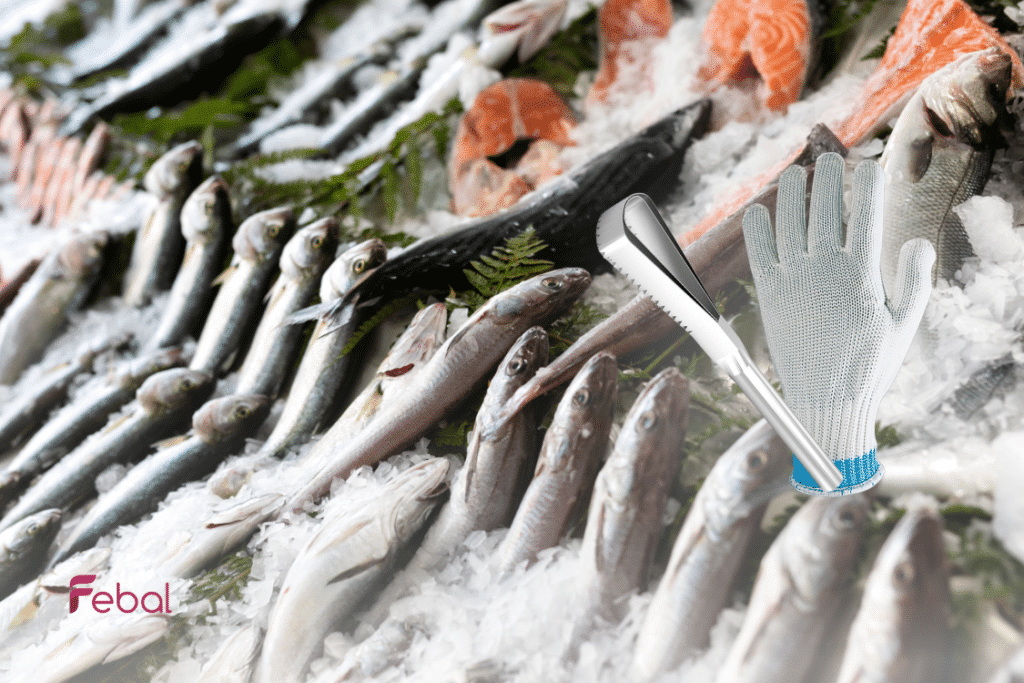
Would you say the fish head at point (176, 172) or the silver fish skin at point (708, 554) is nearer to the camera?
the silver fish skin at point (708, 554)

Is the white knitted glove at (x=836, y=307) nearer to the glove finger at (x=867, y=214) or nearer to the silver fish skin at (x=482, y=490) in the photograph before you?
the glove finger at (x=867, y=214)

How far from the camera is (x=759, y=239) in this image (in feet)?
3.01

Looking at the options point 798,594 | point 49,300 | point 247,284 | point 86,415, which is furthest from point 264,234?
point 798,594

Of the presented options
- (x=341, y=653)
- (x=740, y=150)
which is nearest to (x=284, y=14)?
(x=740, y=150)

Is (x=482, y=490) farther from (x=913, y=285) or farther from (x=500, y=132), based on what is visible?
(x=500, y=132)

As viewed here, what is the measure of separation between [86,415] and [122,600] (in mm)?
683

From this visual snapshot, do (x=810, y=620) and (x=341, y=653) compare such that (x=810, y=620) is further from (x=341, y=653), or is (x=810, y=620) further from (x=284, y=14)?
(x=284, y=14)

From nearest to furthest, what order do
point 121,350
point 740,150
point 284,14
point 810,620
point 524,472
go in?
point 810,620
point 524,472
point 740,150
point 121,350
point 284,14

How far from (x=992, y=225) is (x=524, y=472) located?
778mm

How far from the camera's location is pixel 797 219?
90cm

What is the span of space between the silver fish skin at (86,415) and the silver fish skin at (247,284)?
113 millimetres

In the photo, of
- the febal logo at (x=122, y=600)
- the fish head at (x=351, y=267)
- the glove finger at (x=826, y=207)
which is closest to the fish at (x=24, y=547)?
the febal logo at (x=122, y=600)

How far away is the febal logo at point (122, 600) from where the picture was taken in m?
1.03

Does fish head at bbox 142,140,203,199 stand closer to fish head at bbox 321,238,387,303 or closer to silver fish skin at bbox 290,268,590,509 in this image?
fish head at bbox 321,238,387,303
